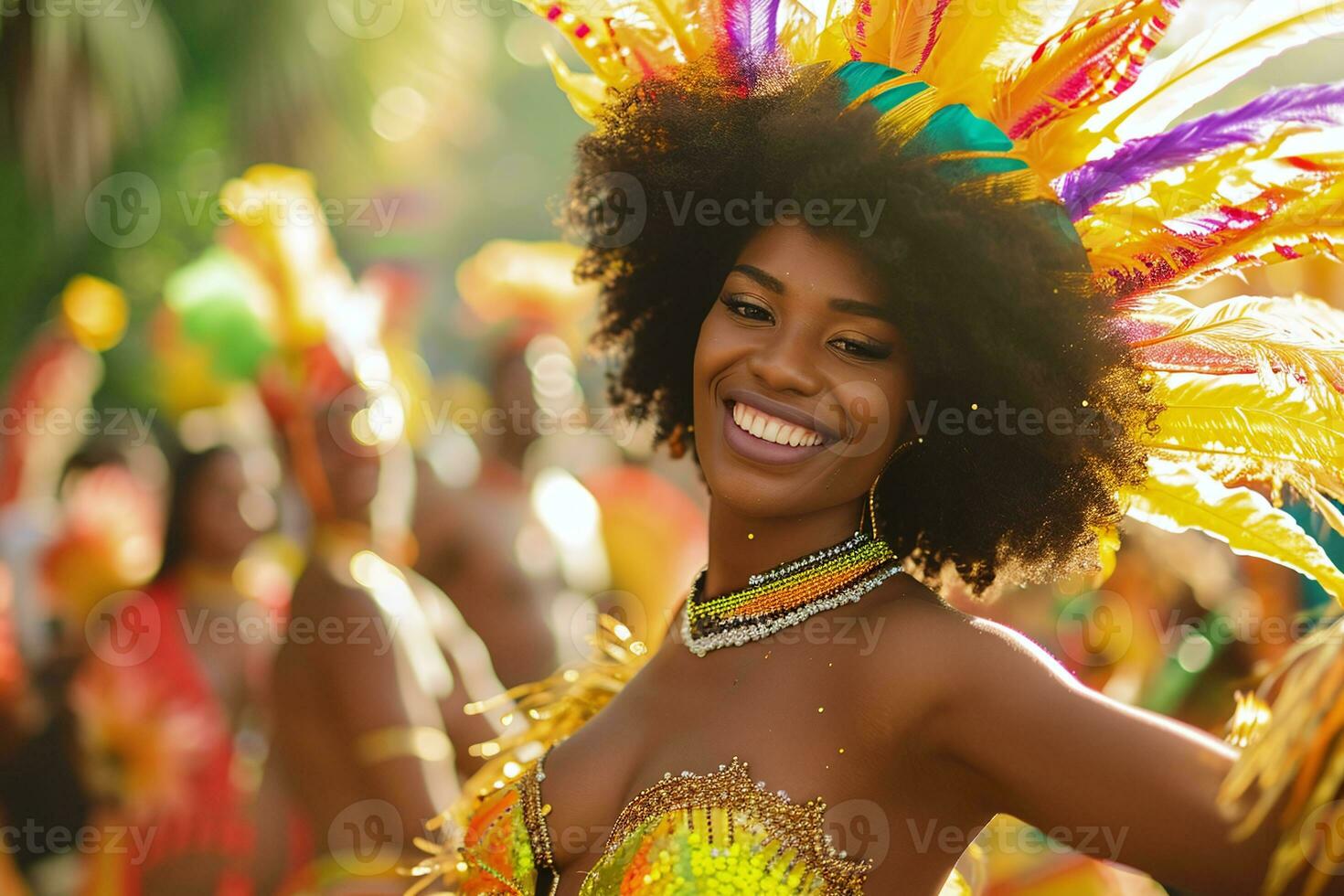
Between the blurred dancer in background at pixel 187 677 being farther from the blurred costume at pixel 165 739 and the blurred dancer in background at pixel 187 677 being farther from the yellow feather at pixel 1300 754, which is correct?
the yellow feather at pixel 1300 754

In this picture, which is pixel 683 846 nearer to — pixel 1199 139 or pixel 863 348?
pixel 863 348

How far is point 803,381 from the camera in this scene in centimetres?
199

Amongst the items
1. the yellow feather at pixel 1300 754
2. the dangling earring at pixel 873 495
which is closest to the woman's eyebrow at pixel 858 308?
the dangling earring at pixel 873 495

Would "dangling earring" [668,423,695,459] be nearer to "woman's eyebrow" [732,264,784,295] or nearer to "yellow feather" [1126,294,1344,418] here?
"woman's eyebrow" [732,264,784,295]

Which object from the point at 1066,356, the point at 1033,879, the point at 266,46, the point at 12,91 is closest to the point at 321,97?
the point at 266,46

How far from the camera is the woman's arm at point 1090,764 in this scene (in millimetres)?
1521

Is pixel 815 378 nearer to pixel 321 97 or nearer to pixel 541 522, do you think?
pixel 541 522

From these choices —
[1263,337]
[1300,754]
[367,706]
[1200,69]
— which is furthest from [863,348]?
[367,706]

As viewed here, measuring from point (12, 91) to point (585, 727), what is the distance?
262 inches

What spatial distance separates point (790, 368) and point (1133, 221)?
0.55 meters

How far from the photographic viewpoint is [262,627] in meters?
5.16

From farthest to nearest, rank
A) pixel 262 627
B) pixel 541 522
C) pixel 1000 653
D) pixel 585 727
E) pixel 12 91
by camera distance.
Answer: pixel 12 91 → pixel 541 522 → pixel 262 627 → pixel 585 727 → pixel 1000 653

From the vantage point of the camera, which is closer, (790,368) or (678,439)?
(790,368)

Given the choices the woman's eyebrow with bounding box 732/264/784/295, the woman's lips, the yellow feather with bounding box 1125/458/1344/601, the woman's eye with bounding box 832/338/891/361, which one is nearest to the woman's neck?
the woman's lips
